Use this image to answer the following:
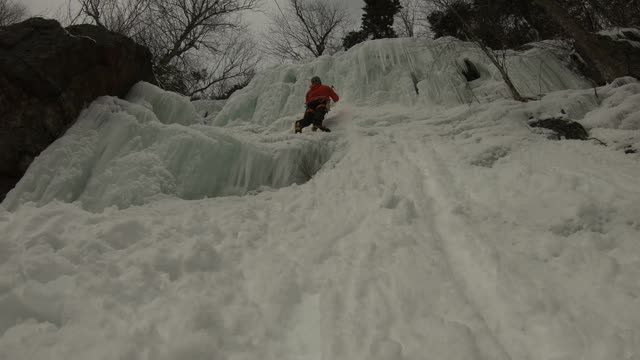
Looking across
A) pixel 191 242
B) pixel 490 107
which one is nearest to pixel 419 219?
pixel 191 242

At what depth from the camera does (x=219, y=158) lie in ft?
13.7

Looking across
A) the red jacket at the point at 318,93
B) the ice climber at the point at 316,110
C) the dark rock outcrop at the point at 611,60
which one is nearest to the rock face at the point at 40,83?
the ice climber at the point at 316,110

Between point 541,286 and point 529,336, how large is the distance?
0.34m

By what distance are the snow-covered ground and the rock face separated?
0.83 feet

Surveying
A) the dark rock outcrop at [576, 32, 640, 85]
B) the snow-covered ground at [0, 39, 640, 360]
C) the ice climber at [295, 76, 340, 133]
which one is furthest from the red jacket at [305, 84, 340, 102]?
the dark rock outcrop at [576, 32, 640, 85]

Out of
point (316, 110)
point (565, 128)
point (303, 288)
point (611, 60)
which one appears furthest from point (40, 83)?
point (611, 60)

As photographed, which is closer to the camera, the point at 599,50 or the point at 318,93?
the point at 599,50

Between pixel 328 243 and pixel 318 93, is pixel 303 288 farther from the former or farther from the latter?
pixel 318 93

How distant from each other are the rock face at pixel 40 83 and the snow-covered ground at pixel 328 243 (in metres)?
0.25

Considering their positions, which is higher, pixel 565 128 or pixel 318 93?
pixel 318 93

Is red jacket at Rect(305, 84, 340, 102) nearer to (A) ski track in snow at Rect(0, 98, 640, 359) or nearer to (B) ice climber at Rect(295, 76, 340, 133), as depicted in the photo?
(B) ice climber at Rect(295, 76, 340, 133)

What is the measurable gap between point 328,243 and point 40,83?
3.48 metres

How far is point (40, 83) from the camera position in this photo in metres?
3.80

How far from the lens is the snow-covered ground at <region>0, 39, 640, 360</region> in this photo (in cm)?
154
